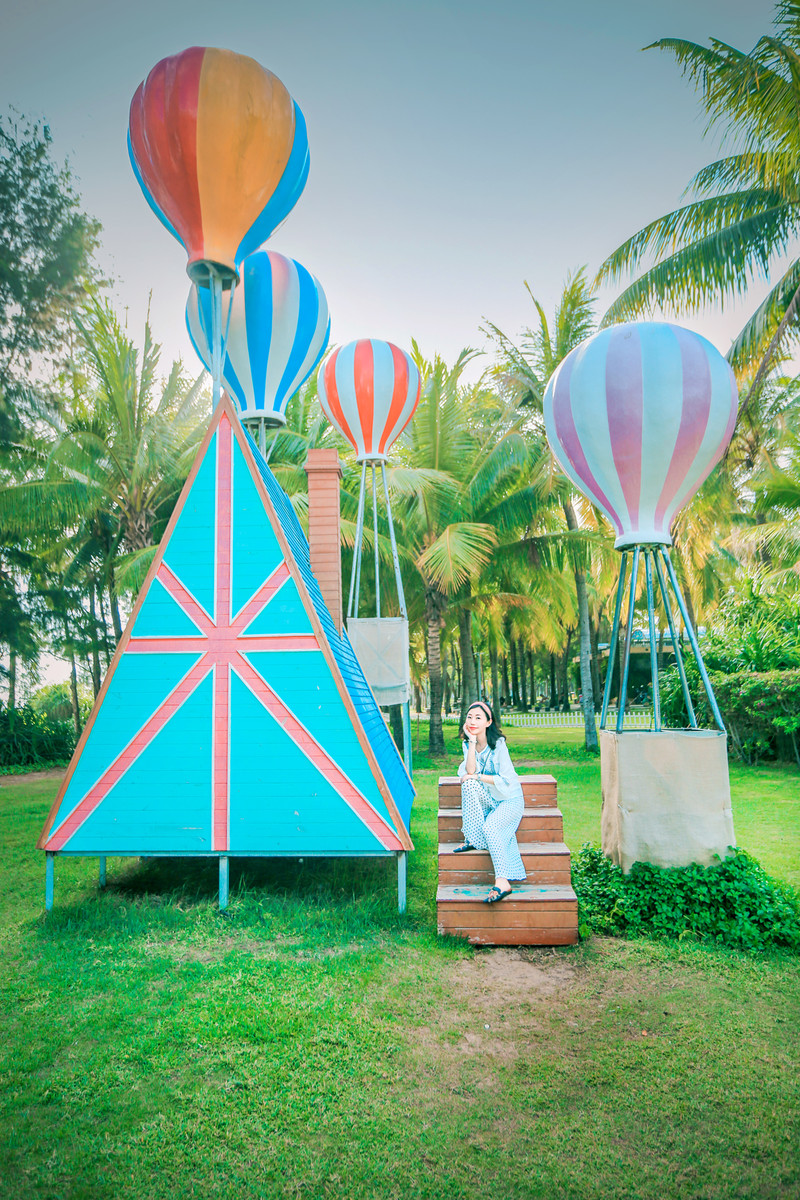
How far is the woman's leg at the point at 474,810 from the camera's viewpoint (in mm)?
5834

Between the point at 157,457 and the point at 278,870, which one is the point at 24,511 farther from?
the point at 278,870

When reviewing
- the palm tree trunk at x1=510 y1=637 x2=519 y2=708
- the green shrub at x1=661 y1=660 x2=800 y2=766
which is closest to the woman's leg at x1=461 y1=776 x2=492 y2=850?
the green shrub at x1=661 y1=660 x2=800 y2=766

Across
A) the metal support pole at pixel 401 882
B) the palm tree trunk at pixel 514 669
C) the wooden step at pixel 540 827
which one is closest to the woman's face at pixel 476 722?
the wooden step at pixel 540 827

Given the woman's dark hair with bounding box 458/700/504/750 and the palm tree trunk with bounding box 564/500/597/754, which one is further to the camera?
the palm tree trunk with bounding box 564/500/597/754

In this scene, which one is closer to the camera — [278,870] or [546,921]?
[546,921]

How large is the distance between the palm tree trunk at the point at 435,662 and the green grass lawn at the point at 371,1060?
12.9 m

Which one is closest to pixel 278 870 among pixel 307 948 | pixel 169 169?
pixel 307 948

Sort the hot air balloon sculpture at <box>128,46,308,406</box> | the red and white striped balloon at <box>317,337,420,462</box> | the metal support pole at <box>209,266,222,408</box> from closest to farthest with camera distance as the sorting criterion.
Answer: the hot air balloon sculpture at <box>128,46,308,406</box> < the metal support pole at <box>209,266,222,408</box> < the red and white striped balloon at <box>317,337,420,462</box>

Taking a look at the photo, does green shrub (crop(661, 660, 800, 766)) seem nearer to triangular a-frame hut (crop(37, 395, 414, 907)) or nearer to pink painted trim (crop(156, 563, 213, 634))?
triangular a-frame hut (crop(37, 395, 414, 907))

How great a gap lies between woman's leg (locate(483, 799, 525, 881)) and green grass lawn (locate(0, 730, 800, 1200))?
0.57 meters

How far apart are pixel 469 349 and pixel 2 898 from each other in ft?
55.0

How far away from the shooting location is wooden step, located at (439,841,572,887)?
564 centimetres

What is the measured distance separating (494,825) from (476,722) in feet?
2.80

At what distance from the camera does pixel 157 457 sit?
58.8 ft
